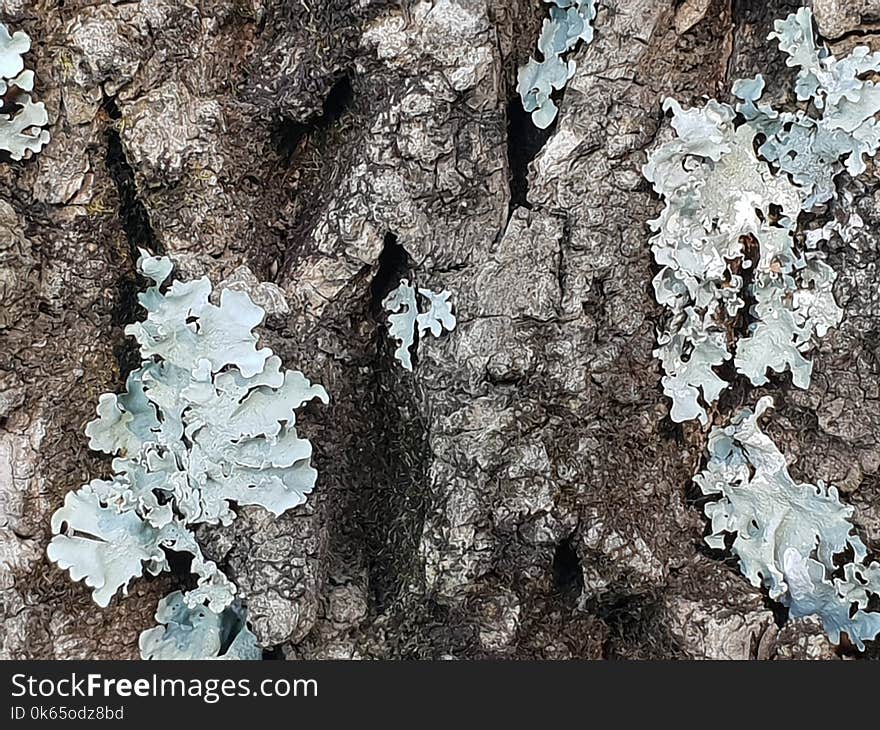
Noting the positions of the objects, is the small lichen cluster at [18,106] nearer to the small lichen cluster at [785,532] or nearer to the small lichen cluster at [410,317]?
the small lichen cluster at [410,317]

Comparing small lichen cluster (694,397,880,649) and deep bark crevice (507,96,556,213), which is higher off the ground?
deep bark crevice (507,96,556,213)

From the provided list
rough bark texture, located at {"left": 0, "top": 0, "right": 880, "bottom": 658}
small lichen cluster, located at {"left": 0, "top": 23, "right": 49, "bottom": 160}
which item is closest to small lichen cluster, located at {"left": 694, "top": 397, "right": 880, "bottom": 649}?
rough bark texture, located at {"left": 0, "top": 0, "right": 880, "bottom": 658}

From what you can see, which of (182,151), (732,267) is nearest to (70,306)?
(182,151)

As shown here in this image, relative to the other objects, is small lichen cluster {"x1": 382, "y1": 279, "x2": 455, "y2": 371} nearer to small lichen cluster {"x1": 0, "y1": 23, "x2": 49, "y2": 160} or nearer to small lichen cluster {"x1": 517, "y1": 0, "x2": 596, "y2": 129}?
small lichen cluster {"x1": 517, "y1": 0, "x2": 596, "y2": 129}

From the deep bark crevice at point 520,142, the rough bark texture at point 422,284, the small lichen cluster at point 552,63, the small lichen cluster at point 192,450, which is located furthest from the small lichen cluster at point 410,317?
the small lichen cluster at point 552,63

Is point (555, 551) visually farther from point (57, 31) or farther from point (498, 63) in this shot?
point (57, 31)

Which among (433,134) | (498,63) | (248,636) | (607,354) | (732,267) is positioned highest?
(498,63)
